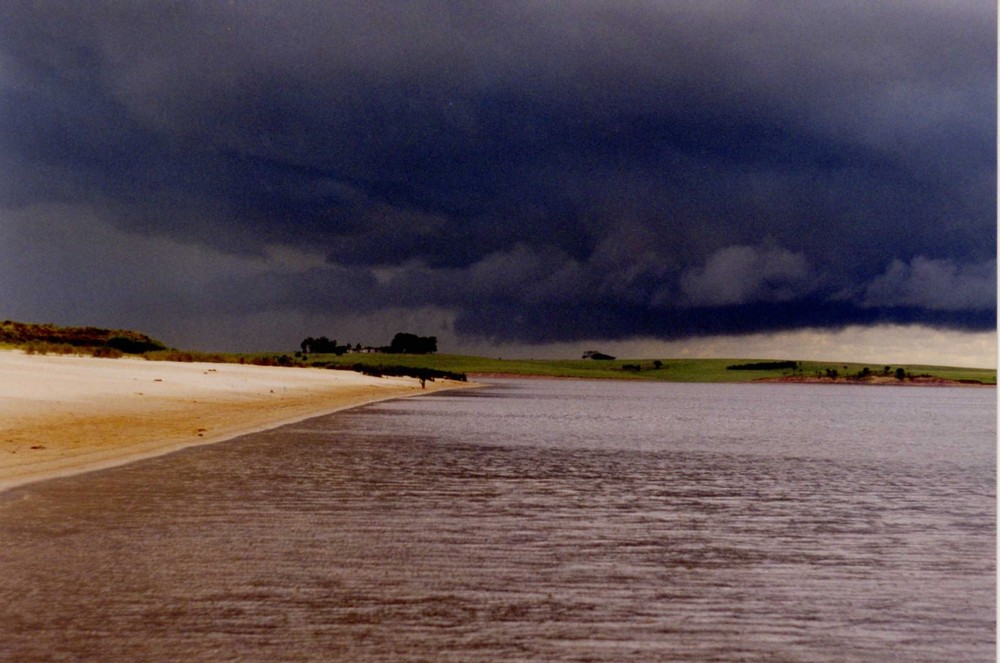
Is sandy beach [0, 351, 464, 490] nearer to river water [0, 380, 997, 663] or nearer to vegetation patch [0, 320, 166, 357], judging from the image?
river water [0, 380, 997, 663]

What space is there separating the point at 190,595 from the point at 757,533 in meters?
8.15

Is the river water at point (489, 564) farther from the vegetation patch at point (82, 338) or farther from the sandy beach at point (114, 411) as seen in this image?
the vegetation patch at point (82, 338)

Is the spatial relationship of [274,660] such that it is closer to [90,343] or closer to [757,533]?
[757,533]

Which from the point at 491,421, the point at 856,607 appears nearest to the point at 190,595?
the point at 856,607

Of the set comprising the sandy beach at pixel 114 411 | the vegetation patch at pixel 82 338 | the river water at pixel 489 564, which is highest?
the vegetation patch at pixel 82 338

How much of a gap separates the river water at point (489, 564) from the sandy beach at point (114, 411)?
221 centimetres

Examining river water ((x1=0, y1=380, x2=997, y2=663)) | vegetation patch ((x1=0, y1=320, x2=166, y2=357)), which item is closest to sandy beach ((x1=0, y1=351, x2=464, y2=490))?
river water ((x1=0, y1=380, x2=997, y2=663))

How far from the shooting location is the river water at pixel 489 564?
280 inches

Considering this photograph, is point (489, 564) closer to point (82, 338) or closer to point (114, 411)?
point (114, 411)

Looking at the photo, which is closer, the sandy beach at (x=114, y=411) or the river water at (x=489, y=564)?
the river water at (x=489, y=564)

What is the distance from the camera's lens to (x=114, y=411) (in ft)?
93.2

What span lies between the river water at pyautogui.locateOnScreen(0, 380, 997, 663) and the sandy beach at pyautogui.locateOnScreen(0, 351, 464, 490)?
221cm

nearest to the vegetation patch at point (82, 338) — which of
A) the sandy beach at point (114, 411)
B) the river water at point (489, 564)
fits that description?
the sandy beach at point (114, 411)

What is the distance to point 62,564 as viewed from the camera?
938cm
